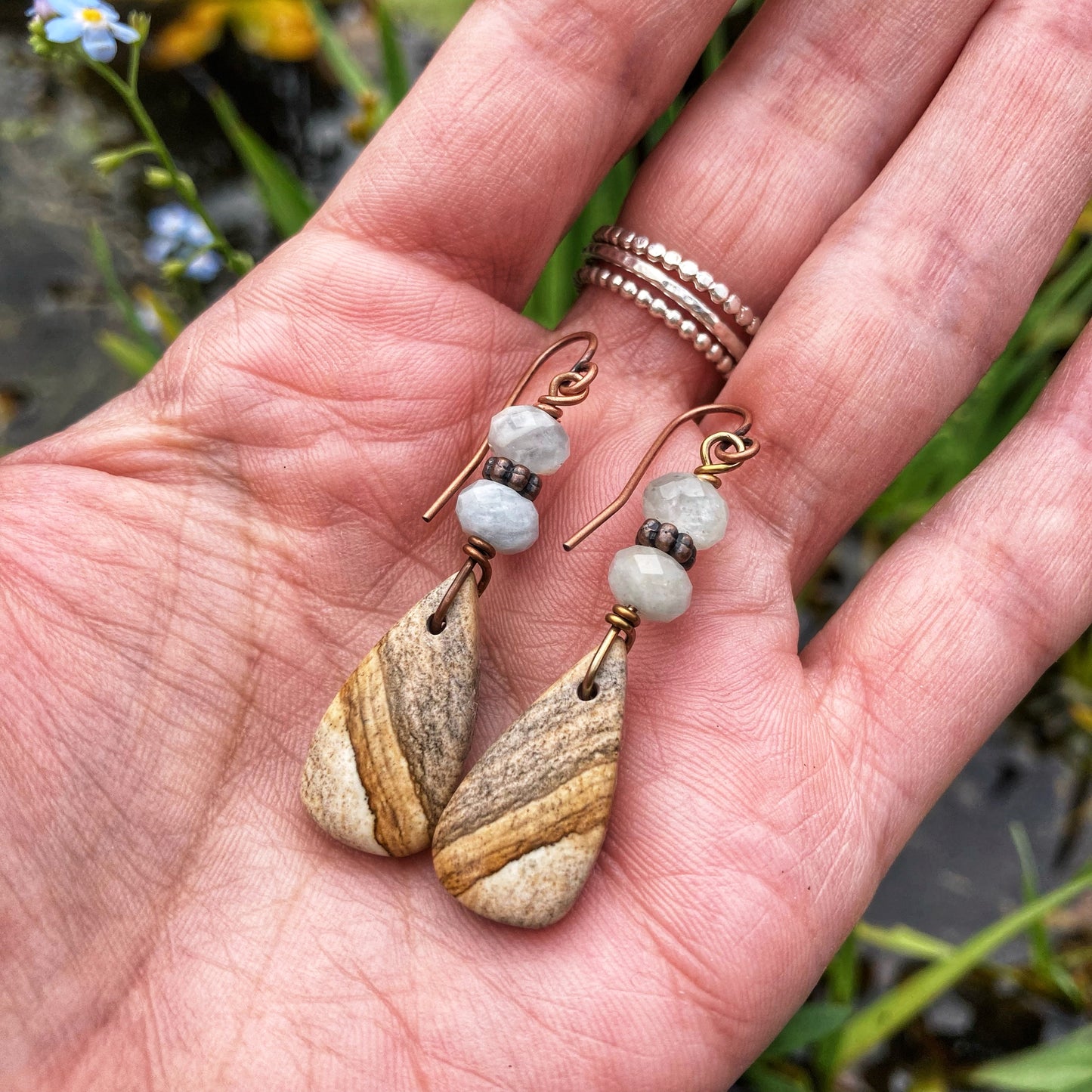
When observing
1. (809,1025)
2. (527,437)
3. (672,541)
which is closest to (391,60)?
(527,437)

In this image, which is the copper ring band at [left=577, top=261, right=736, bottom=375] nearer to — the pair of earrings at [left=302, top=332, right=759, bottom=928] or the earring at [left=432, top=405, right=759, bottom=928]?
the pair of earrings at [left=302, top=332, right=759, bottom=928]

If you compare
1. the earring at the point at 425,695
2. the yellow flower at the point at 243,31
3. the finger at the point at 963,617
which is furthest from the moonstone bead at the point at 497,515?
the yellow flower at the point at 243,31

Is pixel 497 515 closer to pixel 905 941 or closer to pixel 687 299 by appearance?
pixel 687 299

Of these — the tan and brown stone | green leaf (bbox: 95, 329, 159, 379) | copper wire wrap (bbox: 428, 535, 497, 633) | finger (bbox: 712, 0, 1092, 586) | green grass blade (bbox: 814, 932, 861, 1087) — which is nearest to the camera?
the tan and brown stone

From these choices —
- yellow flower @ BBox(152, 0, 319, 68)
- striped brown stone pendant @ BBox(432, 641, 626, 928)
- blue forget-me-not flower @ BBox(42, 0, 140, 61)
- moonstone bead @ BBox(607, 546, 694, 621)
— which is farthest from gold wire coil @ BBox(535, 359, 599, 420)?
yellow flower @ BBox(152, 0, 319, 68)

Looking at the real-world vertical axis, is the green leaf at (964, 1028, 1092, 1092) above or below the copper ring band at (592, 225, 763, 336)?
below

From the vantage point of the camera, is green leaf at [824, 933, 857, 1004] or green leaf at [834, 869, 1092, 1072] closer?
green leaf at [834, 869, 1092, 1072]

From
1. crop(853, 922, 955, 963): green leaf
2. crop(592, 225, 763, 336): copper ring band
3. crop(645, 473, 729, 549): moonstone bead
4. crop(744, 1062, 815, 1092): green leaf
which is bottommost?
crop(744, 1062, 815, 1092): green leaf

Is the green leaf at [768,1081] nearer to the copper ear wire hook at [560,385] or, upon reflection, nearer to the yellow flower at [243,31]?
the copper ear wire hook at [560,385]
